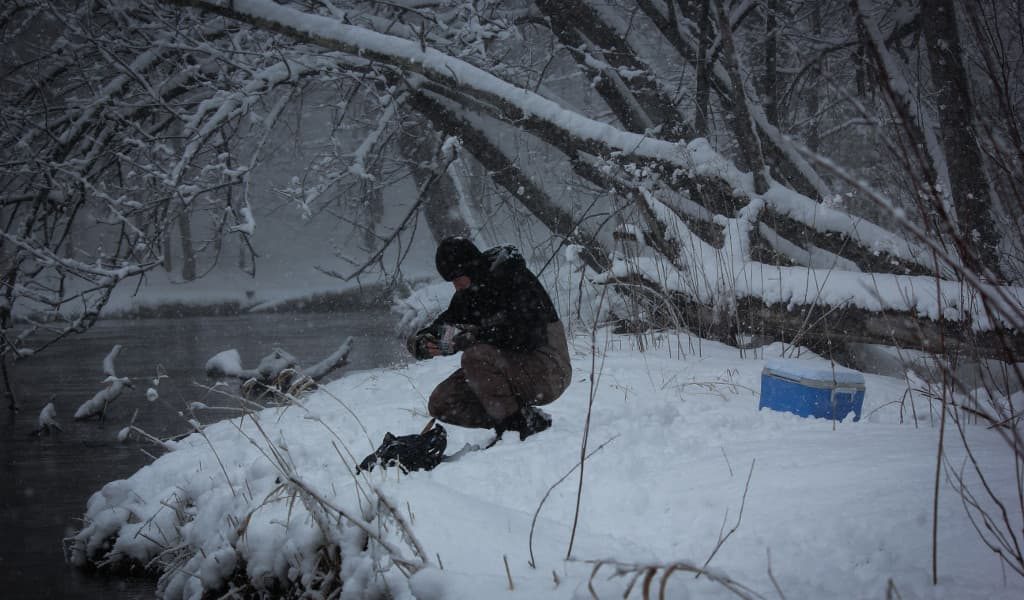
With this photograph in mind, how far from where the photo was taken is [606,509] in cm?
249

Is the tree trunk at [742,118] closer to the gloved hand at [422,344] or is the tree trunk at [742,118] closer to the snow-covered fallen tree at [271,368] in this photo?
the gloved hand at [422,344]

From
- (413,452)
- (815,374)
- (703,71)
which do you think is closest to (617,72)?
(703,71)

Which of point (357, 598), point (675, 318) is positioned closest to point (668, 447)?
point (357, 598)

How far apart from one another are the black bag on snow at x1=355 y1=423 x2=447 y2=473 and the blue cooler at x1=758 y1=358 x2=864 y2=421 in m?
1.69

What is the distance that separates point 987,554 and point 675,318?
349 centimetres

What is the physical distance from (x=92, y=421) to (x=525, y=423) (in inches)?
196

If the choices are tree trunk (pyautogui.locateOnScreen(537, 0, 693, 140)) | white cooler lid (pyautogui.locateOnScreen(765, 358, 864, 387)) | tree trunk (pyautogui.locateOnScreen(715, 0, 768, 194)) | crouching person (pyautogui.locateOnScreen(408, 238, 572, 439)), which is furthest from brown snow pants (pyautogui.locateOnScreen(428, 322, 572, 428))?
tree trunk (pyautogui.locateOnScreen(537, 0, 693, 140))

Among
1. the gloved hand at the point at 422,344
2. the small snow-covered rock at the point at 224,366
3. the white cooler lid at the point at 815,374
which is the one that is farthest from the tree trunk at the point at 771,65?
the small snow-covered rock at the point at 224,366

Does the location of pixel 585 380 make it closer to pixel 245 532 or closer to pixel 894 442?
pixel 894 442

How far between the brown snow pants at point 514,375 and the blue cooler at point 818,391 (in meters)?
1.08

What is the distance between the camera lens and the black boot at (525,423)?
3525 millimetres

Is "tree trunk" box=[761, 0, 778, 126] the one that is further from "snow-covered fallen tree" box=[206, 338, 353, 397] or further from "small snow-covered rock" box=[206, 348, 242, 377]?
"small snow-covered rock" box=[206, 348, 242, 377]

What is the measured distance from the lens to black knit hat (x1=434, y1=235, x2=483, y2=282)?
347 centimetres

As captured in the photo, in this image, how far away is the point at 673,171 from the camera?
19.2ft
